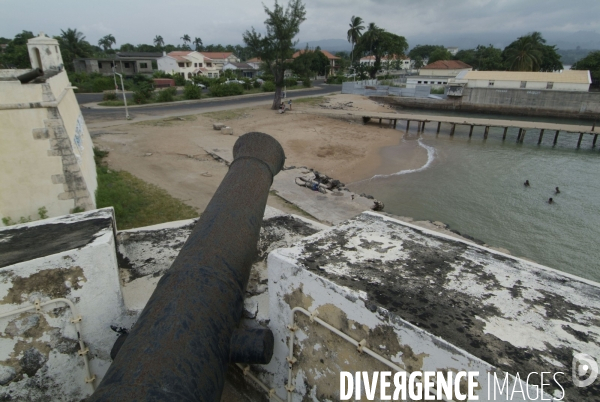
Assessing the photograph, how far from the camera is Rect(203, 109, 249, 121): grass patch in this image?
2812 cm

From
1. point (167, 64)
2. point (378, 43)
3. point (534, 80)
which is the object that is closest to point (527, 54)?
point (534, 80)

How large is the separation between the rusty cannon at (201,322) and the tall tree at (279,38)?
1197 inches

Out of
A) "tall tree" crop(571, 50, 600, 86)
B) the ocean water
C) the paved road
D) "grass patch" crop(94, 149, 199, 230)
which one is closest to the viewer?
"grass patch" crop(94, 149, 199, 230)

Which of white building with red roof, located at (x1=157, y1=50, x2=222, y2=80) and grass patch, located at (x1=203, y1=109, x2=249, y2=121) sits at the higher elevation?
white building with red roof, located at (x1=157, y1=50, x2=222, y2=80)

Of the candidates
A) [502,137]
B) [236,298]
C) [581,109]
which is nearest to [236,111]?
[502,137]

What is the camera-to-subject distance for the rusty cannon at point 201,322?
6.77ft

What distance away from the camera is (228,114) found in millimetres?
29297

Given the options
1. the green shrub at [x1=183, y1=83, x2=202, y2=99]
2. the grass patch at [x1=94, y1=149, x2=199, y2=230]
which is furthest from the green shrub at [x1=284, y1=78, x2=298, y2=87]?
the grass patch at [x1=94, y1=149, x2=199, y2=230]

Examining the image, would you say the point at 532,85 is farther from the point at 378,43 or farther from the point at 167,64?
the point at 167,64

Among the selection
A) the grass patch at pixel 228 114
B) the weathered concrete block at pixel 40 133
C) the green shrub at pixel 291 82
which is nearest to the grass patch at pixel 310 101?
the grass patch at pixel 228 114

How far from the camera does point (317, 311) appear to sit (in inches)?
115

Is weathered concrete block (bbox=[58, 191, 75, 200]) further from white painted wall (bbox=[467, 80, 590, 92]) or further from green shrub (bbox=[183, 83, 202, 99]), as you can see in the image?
white painted wall (bbox=[467, 80, 590, 92])

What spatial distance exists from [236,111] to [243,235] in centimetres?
2931

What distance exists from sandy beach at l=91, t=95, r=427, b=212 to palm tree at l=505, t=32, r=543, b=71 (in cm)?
3561
